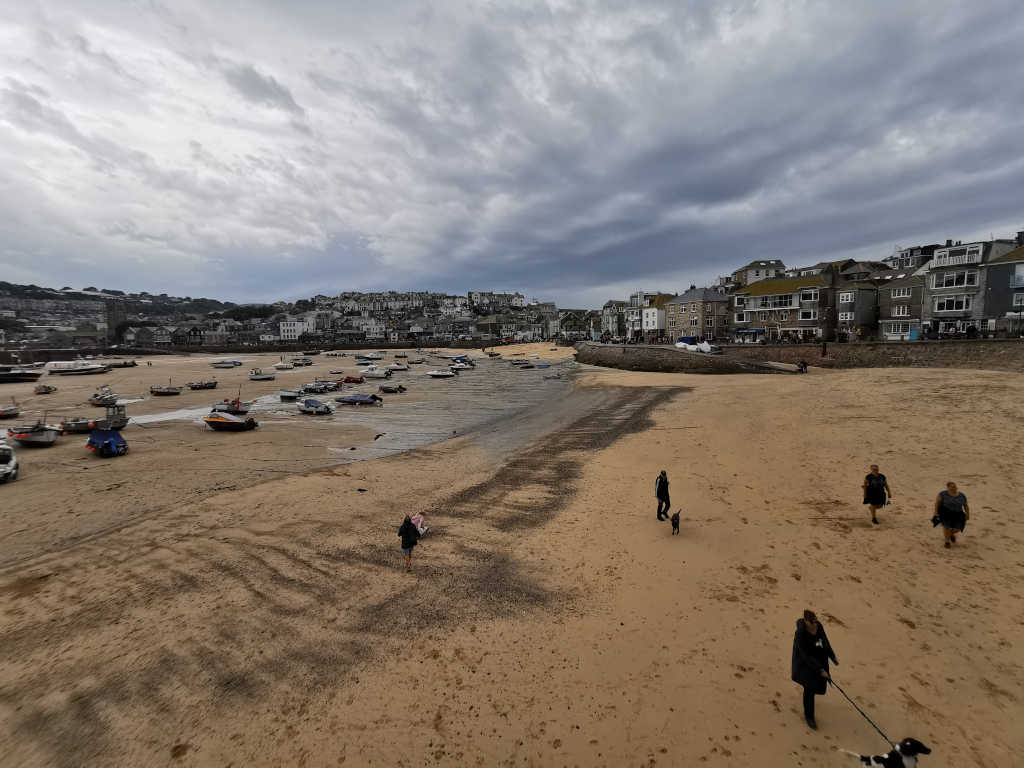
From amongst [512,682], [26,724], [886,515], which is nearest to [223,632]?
A: [26,724]

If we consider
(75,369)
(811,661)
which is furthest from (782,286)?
(75,369)

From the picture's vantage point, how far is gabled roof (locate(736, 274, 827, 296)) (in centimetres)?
6048

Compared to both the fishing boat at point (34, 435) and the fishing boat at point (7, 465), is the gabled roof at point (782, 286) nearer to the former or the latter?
the fishing boat at point (7, 465)

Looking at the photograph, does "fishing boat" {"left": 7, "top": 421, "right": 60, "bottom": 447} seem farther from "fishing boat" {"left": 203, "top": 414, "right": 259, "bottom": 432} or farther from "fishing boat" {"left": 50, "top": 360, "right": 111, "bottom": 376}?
"fishing boat" {"left": 50, "top": 360, "right": 111, "bottom": 376}

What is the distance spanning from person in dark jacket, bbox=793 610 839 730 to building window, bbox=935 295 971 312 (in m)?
59.2

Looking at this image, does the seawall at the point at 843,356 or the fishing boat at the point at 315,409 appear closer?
the fishing boat at the point at 315,409

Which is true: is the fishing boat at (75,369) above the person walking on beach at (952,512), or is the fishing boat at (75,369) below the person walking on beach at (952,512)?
above

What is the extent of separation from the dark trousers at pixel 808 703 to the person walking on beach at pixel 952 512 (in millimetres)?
6977

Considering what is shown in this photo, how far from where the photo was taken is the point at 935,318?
4712 centimetres

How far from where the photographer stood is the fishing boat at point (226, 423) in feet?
89.1

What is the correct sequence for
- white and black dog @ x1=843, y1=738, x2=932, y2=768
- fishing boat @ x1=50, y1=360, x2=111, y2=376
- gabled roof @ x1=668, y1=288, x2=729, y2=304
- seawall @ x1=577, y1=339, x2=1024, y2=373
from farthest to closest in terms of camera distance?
1. gabled roof @ x1=668, y1=288, x2=729, y2=304
2. fishing boat @ x1=50, y1=360, x2=111, y2=376
3. seawall @ x1=577, y1=339, x2=1024, y2=373
4. white and black dog @ x1=843, y1=738, x2=932, y2=768

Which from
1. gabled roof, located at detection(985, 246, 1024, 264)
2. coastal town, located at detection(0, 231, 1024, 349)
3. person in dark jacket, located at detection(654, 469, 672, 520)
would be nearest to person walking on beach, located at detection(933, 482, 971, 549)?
person in dark jacket, located at detection(654, 469, 672, 520)

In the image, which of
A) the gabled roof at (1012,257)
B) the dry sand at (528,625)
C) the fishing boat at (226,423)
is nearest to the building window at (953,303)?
the gabled roof at (1012,257)

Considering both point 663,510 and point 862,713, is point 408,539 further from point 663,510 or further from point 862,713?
point 862,713
